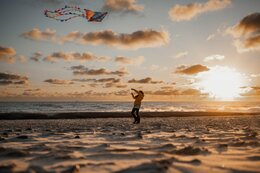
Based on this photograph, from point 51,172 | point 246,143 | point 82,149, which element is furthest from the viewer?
point 246,143

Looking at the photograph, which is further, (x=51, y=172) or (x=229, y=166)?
Result: (x=229, y=166)

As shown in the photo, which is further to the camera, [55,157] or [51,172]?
[55,157]

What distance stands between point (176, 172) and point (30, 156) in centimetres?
245

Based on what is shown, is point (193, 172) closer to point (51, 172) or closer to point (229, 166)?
point (229, 166)

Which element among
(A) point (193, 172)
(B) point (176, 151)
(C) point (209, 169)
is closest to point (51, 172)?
(A) point (193, 172)

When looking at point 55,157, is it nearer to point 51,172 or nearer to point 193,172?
point 51,172

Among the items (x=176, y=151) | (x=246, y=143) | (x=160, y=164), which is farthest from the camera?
(x=246, y=143)

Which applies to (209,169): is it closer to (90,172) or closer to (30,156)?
(90,172)

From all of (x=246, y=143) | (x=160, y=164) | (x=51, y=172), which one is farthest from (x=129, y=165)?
(x=246, y=143)


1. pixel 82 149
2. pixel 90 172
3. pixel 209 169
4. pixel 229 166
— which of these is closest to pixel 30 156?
pixel 82 149

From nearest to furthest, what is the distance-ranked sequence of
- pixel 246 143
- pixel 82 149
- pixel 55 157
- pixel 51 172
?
pixel 51 172 < pixel 55 157 < pixel 82 149 < pixel 246 143

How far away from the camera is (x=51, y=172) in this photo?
3.01m

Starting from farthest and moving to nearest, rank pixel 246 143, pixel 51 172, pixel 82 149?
pixel 246 143, pixel 82 149, pixel 51 172

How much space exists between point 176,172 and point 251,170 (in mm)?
1000
